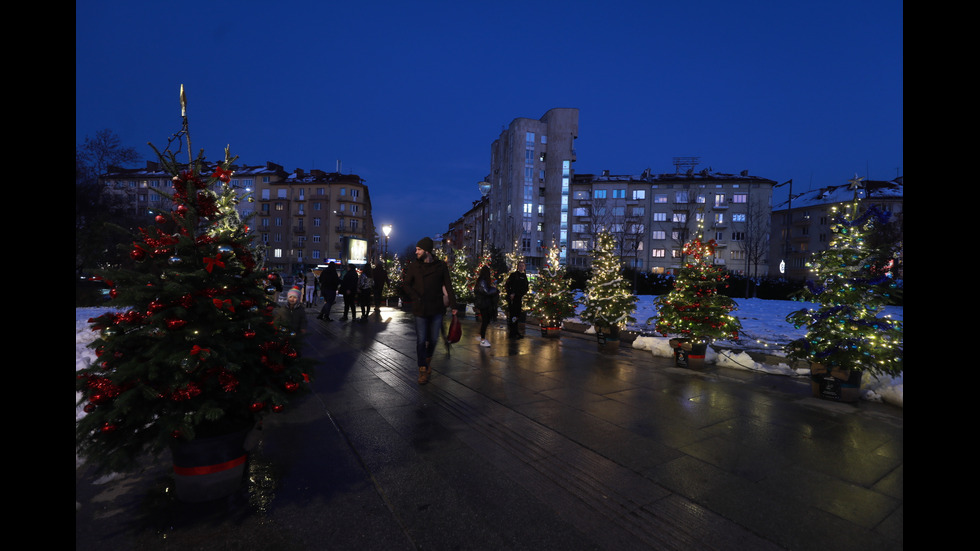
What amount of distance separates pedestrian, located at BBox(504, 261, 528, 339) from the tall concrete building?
50742mm

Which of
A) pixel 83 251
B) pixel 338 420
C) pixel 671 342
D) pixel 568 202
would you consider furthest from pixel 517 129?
pixel 338 420

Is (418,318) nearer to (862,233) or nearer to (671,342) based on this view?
(671,342)

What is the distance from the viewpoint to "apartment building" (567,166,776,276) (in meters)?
57.2

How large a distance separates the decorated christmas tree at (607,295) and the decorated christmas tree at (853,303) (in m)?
3.64

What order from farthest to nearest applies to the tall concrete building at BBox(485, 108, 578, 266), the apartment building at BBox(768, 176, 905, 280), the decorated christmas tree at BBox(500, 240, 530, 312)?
the tall concrete building at BBox(485, 108, 578, 266)
the apartment building at BBox(768, 176, 905, 280)
the decorated christmas tree at BBox(500, 240, 530, 312)

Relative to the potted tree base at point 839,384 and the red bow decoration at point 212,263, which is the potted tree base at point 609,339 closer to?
the potted tree base at point 839,384

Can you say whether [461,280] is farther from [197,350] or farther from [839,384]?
[197,350]

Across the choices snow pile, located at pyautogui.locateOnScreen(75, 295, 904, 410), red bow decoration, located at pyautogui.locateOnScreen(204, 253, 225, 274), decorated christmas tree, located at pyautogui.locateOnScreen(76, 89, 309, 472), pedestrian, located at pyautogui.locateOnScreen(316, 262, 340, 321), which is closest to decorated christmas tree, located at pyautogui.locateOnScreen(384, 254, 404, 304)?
pedestrian, located at pyautogui.locateOnScreen(316, 262, 340, 321)

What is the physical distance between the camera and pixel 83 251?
17.5 metres

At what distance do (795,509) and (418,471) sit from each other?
2745 millimetres

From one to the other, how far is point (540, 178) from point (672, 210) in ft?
63.6

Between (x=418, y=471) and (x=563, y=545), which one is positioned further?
(x=418, y=471)

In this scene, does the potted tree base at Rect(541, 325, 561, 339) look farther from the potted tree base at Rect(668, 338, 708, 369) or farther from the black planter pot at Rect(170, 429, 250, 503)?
the black planter pot at Rect(170, 429, 250, 503)

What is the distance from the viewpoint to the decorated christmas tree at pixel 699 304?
7.84 m
